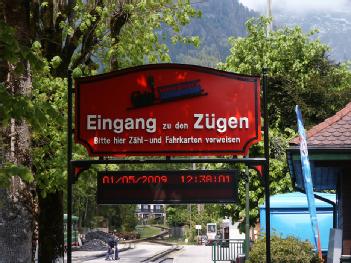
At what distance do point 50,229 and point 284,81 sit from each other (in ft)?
68.3

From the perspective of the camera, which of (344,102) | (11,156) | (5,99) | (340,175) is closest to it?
(5,99)

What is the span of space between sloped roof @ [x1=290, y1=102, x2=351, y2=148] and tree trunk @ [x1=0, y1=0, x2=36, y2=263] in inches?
206

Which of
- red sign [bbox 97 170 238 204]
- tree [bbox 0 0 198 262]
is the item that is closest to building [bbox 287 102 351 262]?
red sign [bbox 97 170 238 204]

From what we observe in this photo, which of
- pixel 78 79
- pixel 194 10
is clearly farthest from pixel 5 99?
pixel 194 10

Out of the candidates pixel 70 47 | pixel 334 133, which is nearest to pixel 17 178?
pixel 334 133

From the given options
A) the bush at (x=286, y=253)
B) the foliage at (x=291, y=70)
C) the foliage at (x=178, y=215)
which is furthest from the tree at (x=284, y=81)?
the foliage at (x=178, y=215)

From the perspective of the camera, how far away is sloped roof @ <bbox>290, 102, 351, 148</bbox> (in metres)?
12.3

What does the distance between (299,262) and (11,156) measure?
10.5 meters

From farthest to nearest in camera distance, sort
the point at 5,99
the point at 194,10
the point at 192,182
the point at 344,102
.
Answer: the point at 344,102
the point at 194,10
the point at 192,182
the point at 5,99

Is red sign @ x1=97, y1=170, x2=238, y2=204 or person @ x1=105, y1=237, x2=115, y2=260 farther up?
red sign @ x1=97, y1=170, x2=238, y2=204

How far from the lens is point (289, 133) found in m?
35.6

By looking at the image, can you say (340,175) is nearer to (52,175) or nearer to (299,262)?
(299,262)

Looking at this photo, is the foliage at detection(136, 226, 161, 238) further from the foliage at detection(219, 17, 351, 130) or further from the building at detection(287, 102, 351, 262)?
the building at detection(287, 102, 351, 262)

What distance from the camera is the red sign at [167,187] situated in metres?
9.29
